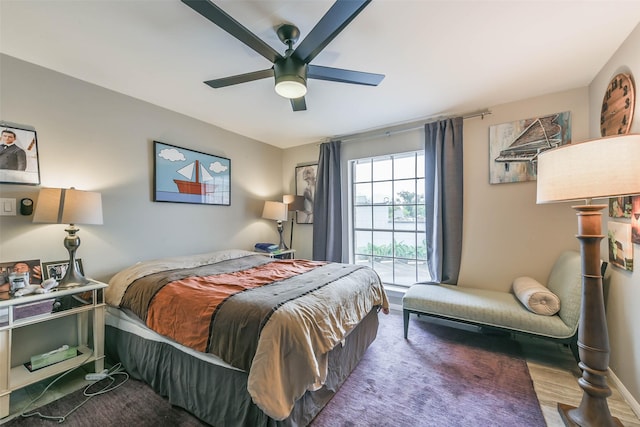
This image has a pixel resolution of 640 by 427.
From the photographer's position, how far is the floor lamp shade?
1861mm

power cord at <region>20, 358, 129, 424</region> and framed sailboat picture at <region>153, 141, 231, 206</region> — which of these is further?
framed sailboat picture at <region>153, 141, 231, 206</region>

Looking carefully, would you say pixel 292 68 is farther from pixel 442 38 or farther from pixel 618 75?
pixel 618 75

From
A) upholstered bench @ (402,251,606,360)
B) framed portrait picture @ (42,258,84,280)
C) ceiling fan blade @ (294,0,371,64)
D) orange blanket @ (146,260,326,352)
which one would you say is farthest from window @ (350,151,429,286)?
framed portrait picture @ (42,258,84,280)

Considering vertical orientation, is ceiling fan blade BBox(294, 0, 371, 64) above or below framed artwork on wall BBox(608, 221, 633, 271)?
above

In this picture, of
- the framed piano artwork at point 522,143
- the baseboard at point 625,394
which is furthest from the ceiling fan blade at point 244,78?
the baseboard at point 625,394

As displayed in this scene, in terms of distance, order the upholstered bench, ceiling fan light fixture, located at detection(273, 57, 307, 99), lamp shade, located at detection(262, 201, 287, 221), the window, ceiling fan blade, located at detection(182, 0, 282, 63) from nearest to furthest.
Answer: ceiling fan blade, located at detection(182, 0, 282, 63) → ceiling fan light fixture, located at detection(273, 57, 307, 99) → the upholstered bench → the window → lamp shade, located at detection(262, 201, 287, 221)

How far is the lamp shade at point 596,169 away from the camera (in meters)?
1.20

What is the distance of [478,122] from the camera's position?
9.81 feet

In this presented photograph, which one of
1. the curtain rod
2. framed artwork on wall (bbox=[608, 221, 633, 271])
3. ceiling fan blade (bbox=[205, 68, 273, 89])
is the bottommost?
framed artwork on wall (bbox=[608, 221, 633, 271])

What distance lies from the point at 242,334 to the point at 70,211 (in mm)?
1690

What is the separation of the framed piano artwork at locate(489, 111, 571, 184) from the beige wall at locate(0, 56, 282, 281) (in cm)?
339

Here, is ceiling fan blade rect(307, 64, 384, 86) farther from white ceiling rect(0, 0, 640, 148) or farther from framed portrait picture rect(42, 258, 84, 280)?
framed portrait picture rect(42, 258, 84, 280)

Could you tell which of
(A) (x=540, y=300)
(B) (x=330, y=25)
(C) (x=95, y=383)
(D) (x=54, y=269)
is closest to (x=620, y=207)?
(A) (x=540, y=300)

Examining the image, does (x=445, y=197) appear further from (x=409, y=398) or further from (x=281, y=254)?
(x=281, y=254)
